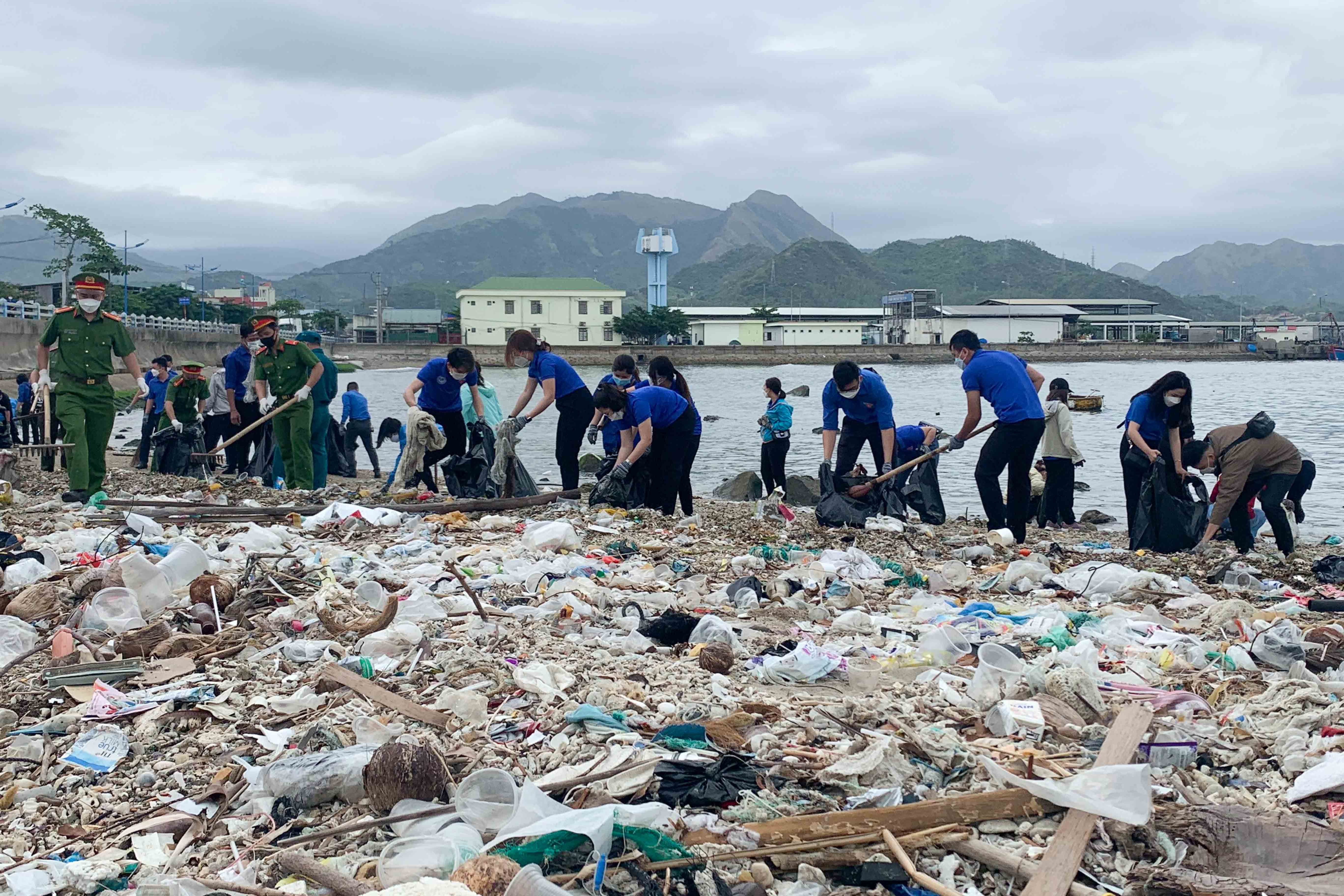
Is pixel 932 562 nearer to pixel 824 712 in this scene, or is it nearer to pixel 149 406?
pixel 824 712

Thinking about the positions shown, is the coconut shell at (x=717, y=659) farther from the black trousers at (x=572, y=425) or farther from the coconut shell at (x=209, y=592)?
the black trousers at (x=572, y=425)

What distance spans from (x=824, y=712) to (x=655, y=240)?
110011 millimetres

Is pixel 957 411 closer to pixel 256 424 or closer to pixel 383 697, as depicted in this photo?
pixel 256 424

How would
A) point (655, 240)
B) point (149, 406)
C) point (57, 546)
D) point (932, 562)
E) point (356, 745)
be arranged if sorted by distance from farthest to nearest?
point (655, 240) < point (149, 406) < point (932, 562) < point (57, 546) < point (356, 745)

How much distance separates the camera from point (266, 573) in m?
5.48

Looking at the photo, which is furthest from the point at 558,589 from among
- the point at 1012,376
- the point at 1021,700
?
the point at 1012,376

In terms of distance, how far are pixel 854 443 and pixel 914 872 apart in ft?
22.7

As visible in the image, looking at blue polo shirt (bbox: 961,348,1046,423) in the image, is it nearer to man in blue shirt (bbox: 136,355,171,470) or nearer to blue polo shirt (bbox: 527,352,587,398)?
blue polo shirt (bbox: 527,352,587,398)

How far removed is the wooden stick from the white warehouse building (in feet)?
286

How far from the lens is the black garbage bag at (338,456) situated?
14.5 metres

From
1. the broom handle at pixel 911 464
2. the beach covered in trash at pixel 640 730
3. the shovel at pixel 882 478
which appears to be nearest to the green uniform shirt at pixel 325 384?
the beach covered in trash at pixel 640 730

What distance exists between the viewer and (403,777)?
298 cm

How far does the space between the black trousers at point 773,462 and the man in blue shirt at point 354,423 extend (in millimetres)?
5990

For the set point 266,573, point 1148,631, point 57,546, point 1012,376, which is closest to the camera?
point 1148,631
